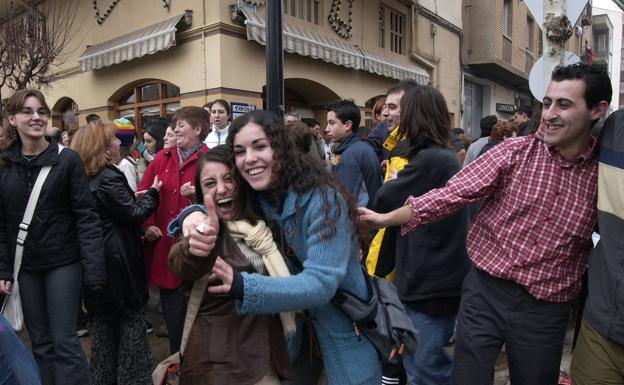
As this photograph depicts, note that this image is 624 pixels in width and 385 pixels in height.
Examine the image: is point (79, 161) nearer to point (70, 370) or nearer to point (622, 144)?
point (70, 370)

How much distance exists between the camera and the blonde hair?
3336mm

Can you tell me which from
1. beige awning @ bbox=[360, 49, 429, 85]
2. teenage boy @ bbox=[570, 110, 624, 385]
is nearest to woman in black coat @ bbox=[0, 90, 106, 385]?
teenage boy @ bbox=[570, 110, 624, 385]

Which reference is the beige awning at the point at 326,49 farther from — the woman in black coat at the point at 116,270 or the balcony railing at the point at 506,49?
the balcony railing at the point at 506,49

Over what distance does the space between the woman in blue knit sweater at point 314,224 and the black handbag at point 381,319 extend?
0.03 metres

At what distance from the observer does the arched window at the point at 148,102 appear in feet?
31.9

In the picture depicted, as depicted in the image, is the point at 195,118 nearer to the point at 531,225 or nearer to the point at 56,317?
the point at 56,317

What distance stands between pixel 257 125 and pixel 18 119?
79.8 inches

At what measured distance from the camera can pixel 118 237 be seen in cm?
338

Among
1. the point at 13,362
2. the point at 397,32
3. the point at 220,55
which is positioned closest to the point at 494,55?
the point at 397,32

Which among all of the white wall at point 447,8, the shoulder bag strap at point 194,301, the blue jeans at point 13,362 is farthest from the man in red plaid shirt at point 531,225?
the white wall at point 447,8

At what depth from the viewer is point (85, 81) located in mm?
11148

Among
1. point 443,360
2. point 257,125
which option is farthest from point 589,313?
point 257,125

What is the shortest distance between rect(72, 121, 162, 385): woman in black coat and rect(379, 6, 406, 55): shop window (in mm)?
10495

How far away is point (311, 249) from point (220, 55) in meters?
7.39
